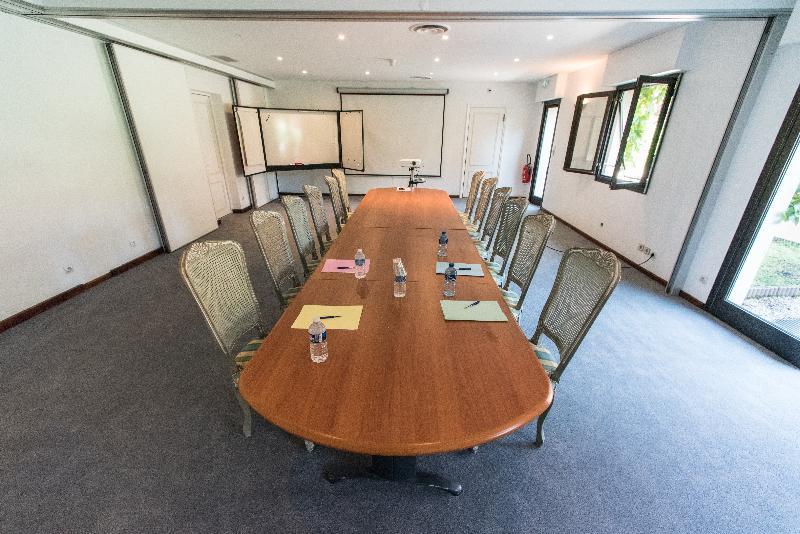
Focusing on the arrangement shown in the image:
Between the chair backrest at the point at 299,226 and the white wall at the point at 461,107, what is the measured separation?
5.55 m

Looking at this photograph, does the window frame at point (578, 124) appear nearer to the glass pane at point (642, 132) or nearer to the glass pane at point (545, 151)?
the glass pane at point (642, 132)

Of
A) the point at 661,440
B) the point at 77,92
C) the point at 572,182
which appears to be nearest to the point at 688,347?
the point at 661,440

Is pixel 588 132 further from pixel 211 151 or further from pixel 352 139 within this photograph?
pixel 211 151

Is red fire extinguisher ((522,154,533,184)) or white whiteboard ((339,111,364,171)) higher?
white whiteboard ((339,111,364,171))

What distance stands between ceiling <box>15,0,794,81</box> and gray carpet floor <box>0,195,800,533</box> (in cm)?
257

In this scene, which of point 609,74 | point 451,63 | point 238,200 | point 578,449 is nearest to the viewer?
point 578,449

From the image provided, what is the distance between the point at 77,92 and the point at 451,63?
Answer: 15.3 ft

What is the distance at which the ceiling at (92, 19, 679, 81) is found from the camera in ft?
10.8

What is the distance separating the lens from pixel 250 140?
20.5 feet

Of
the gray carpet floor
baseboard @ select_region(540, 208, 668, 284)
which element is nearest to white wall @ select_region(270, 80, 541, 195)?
baseboard @ select_region(540, 208, 668, 284)

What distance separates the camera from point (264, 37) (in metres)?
3.76

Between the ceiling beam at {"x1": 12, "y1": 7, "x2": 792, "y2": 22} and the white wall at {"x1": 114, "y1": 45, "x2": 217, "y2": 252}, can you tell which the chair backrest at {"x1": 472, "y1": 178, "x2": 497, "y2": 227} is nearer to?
the ceiling beam at {"x1": 12, "y1": 7, "x2": 792, "y2": 22}

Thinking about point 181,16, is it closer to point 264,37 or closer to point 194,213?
point 264,37

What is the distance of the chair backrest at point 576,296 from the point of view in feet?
4.55
